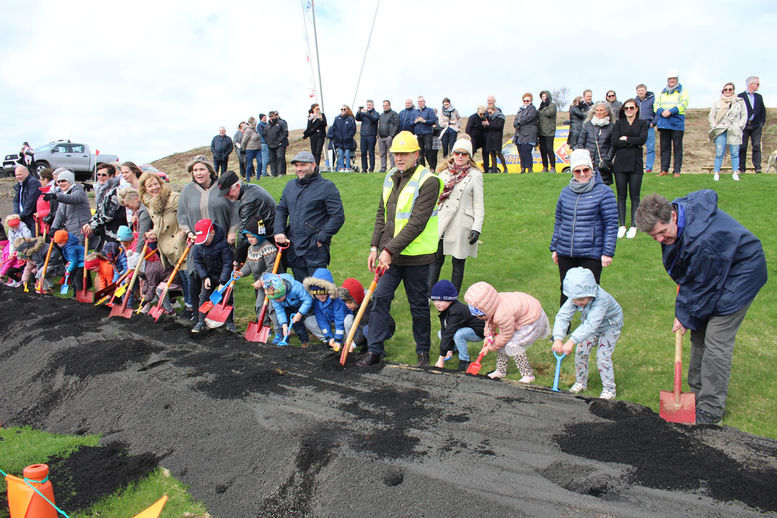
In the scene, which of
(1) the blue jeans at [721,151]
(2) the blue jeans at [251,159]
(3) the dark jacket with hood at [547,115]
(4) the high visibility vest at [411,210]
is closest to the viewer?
(4) the high visibility vest at [411,210]

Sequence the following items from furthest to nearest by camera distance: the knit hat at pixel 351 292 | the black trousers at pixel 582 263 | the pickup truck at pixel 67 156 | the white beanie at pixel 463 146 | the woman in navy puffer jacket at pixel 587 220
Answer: the pickup truck at pixel 67 156
the white beanie at pixel 463 146
the knit hat at pixel 351 292
the black trousers at pixel 582 263
the woman in navy puffer jacket at pixel 587 220

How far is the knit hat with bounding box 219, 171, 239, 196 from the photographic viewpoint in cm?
713

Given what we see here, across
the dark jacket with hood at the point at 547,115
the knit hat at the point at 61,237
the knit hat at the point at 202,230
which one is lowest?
the knit hat at the point at 61,237

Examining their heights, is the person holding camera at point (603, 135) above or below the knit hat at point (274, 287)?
above

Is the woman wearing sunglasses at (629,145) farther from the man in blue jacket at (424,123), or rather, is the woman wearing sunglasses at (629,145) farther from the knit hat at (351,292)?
the man in blue jacket at (424,123)

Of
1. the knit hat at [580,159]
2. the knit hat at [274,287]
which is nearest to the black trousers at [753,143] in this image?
the knit hat at [580,159]

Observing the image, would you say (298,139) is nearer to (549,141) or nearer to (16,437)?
(549,141)

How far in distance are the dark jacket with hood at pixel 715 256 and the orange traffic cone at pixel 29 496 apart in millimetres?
4524

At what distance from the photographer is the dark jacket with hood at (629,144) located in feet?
28.9

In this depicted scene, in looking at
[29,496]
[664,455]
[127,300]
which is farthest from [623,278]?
[29,496]

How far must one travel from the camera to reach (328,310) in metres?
6.43

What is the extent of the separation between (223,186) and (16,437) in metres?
3.53

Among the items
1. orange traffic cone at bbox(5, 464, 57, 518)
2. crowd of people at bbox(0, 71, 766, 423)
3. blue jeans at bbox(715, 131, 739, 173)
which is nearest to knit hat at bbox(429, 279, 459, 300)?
crowd of people at bbox(0, 71, 766, 423)

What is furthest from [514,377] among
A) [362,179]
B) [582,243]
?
[362,179]
